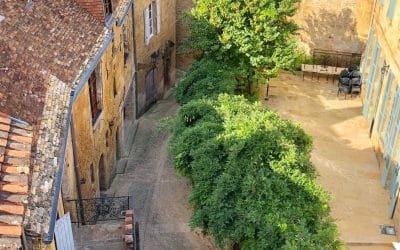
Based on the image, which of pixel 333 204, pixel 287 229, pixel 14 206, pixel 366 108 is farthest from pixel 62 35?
pixel 366 108

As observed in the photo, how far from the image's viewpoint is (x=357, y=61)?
102 ft

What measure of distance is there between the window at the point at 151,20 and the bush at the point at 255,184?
9533 millimetres

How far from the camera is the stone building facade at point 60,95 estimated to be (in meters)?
11.1

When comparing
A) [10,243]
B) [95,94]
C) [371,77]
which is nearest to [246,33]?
[95,94]

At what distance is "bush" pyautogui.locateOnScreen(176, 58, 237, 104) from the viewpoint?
21984 mm

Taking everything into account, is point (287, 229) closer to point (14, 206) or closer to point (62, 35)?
point (14, 206)

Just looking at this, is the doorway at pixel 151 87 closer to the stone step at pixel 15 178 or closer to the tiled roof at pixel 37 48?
the tiled roof at pixel 37 48

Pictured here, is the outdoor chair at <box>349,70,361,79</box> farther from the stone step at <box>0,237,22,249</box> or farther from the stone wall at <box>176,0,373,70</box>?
the stone step at <box>0,237,22,249</box>

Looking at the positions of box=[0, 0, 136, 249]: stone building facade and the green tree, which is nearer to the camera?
box=[0, 0, 136, 249]: stone building facade

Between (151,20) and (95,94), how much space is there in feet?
29.1

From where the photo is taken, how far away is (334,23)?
30.6 m

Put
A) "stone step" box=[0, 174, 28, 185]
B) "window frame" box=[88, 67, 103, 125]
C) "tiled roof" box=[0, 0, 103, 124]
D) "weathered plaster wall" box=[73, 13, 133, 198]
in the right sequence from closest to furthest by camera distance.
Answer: "stone step" box=[0, 174, 28, 185], "tiled roof" box=[0, 0, 103, 124], "weathered plaster wall" box=[73, 13, 133, 198], "window frame" box=[88, 67, 103, 125]

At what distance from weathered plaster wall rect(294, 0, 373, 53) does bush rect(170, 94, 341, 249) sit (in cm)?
1495

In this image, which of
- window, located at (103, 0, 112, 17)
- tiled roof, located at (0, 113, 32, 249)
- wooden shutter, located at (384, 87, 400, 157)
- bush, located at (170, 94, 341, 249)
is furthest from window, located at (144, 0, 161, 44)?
tiled roof, located at (0, 113, 32, 249)
